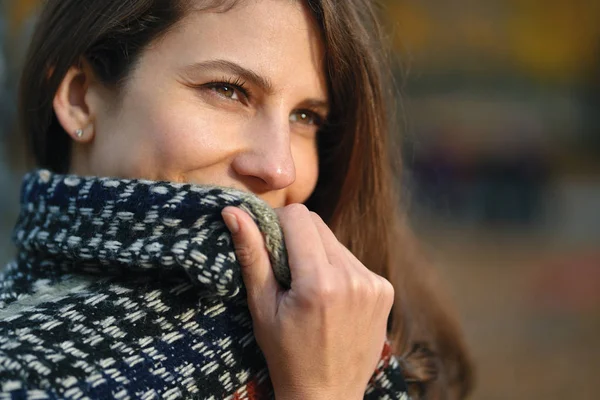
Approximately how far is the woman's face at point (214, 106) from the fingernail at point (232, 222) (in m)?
0.28

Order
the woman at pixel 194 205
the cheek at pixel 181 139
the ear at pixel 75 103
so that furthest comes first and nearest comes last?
the ear at pixel 75 103, the cheek at pixel 181 139, the woman at pixel 194 205

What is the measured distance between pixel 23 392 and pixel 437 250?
10365mm

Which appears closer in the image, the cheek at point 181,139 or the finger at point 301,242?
the finger at point 301,242

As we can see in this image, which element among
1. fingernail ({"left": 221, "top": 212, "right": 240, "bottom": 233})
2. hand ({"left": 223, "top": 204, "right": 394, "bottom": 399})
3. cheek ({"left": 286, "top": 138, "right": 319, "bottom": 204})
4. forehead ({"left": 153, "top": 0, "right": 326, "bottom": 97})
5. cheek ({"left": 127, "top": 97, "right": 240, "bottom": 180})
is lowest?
hand ({"left": 223, "top": 204, "right": 394, "bottom": 399})

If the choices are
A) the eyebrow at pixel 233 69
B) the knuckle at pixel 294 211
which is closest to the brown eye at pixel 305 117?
the eyebrow at pixel 233 69

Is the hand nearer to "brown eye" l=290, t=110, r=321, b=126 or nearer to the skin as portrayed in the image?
the skin

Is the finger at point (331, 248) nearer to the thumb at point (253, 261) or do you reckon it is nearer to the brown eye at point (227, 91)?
the thumb at point (253, 261)

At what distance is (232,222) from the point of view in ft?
5.25

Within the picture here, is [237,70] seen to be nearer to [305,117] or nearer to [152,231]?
[305,117]

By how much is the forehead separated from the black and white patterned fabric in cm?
40

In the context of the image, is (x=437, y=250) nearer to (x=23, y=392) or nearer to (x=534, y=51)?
(x=534, y=51)

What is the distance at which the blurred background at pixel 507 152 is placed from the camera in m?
9.48

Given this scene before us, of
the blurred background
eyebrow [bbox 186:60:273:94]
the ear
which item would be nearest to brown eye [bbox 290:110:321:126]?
eyebrow [bbox 186:60:273:94]

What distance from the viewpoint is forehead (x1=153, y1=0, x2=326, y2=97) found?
1882 millimetres
